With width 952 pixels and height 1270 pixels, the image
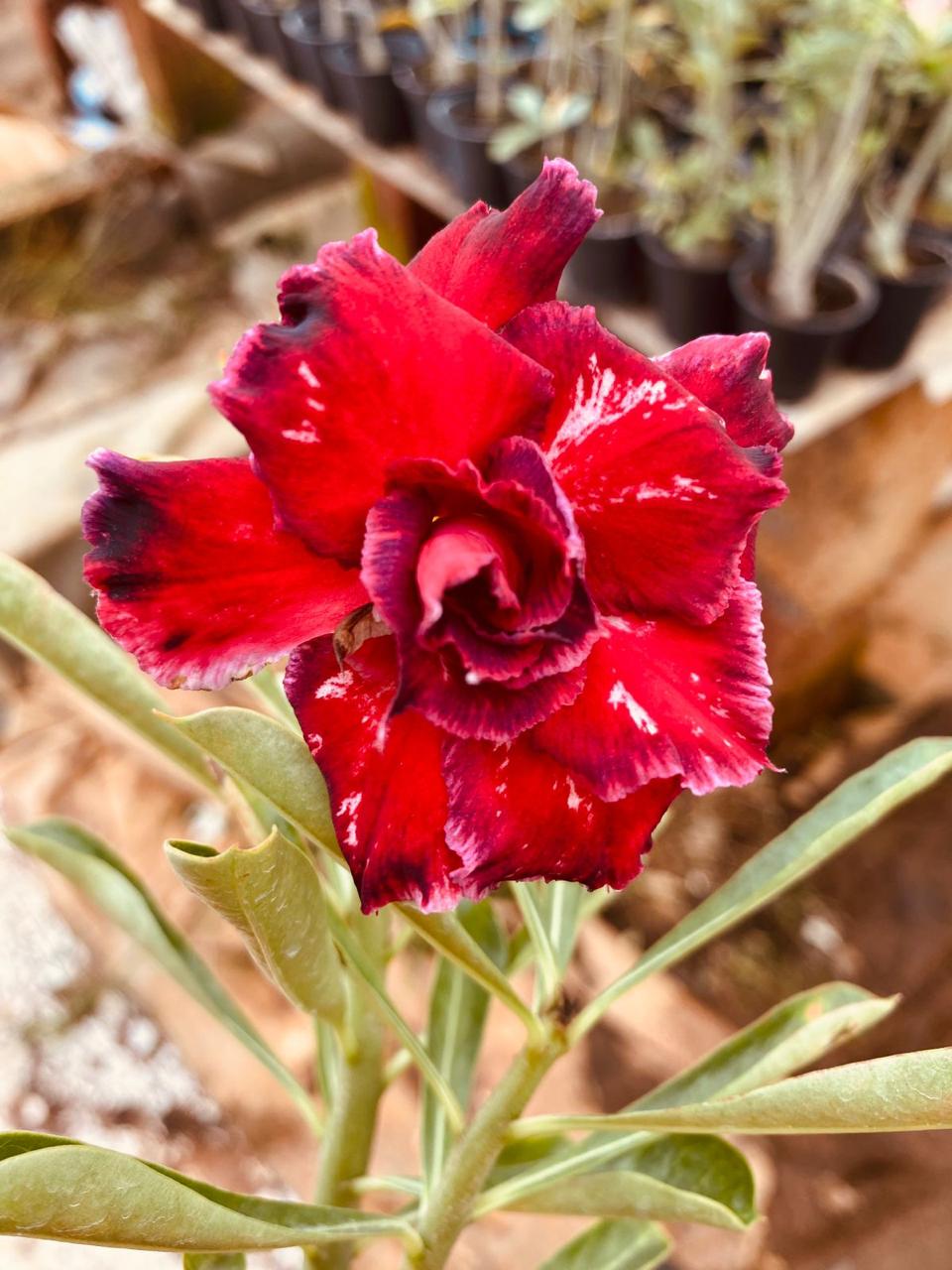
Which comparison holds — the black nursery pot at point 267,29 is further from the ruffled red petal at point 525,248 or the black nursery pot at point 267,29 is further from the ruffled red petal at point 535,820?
the ruffled red petal at point 535,820

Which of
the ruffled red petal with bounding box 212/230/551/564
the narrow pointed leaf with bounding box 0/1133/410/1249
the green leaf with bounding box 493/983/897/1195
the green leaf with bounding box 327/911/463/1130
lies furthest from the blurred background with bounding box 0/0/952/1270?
the ruffled red petal with bounding box 212/230/551/564

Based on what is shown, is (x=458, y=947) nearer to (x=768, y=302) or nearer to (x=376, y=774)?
(x=376, y=774)

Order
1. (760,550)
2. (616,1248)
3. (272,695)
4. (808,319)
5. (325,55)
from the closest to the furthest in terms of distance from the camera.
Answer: (272,695) < (616,1248) < (808,319) < (760,550) < (325,55)

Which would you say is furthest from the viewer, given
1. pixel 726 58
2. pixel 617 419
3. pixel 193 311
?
pixel 193 311

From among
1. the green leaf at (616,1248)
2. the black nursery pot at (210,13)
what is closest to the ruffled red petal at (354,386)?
the green leaf at (616,1248)

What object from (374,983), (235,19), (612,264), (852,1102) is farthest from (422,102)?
(852,1102)

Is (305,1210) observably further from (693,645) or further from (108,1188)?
(693,645)

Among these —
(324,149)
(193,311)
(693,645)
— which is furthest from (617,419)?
(324,149)

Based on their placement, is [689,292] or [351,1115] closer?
[351,1115]

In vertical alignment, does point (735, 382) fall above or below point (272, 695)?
above
